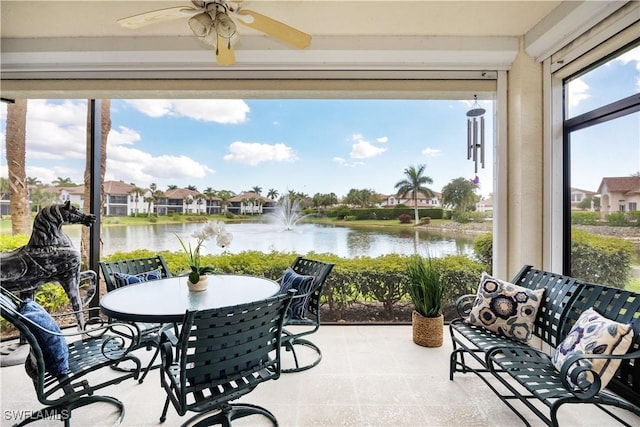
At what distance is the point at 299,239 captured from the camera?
3.57 metres

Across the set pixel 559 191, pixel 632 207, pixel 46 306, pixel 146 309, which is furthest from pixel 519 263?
pixel 46 306

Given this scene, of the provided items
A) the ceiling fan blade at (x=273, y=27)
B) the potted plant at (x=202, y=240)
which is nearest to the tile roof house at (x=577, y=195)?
the ceiling fan blade at (x=273, y=27)

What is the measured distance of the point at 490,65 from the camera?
287 centimetres

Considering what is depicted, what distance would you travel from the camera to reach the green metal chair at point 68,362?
1447 millimetres

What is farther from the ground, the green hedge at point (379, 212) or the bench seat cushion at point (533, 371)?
the green hedge at point (379, 212)

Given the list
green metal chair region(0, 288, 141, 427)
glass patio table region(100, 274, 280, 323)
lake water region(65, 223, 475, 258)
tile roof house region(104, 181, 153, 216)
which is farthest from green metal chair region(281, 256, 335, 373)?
tile roof house region(104, 181, 153, 216)

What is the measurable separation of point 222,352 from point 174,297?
2.48 feet

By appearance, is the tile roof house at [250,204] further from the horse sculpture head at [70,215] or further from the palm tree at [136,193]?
the horse sculpture head at [70,215]

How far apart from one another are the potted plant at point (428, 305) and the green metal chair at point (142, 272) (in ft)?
7.60

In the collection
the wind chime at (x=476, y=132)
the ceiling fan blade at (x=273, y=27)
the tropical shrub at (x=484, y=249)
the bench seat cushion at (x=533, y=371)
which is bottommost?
the bench seat cushion at (x=533, y=371)

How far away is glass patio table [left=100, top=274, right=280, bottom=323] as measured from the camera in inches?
62.1

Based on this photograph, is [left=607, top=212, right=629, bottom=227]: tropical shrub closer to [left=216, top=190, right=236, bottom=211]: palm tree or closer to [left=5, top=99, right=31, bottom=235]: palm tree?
[left=216, top=190, right=236, bottom=211]: palm tree

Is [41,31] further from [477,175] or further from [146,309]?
[477,175]

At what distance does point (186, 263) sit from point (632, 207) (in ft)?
14.1
